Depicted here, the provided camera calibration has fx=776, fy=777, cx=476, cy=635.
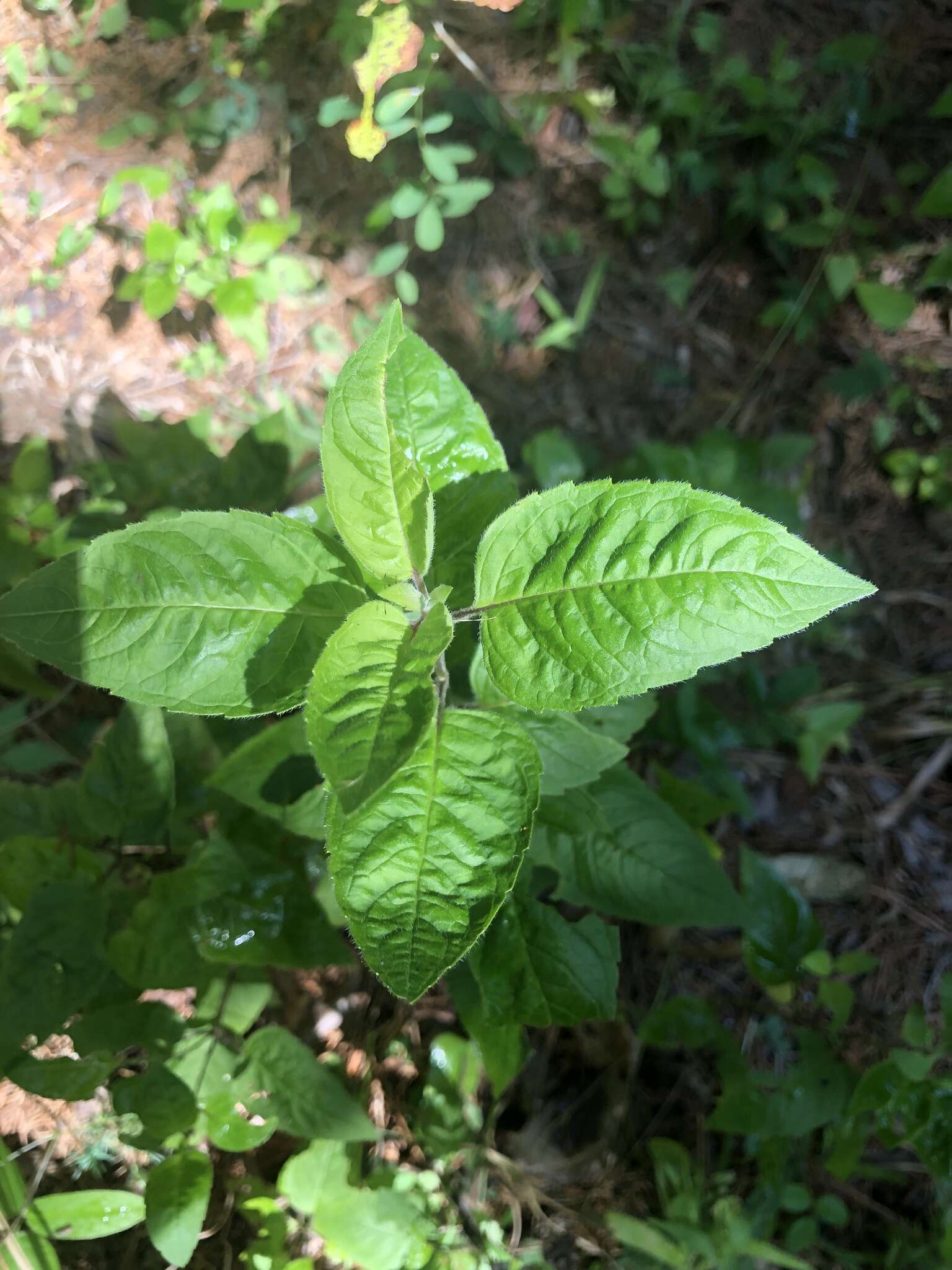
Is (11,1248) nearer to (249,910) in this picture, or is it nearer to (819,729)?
(249,910)

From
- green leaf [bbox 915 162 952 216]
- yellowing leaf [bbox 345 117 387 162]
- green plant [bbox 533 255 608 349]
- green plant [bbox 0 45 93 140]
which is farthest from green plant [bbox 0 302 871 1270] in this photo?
green leaf [bbox 915 162 952 216]

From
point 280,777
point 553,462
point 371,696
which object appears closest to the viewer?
point 371,696

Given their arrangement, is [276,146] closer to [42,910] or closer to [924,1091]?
[42,910]

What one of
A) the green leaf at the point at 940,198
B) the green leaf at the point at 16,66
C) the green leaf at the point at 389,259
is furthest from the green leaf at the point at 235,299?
the green leaf at the point at 940,198

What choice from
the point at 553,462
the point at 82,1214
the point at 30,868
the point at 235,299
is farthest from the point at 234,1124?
the point at 235,299

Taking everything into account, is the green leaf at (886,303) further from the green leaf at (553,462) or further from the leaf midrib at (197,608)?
the leaf midrib at (197,608)

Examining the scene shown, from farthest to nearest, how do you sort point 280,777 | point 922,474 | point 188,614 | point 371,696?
point 922,474, point 280,777, point 188,614, point 371,696

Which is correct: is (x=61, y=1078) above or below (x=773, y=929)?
above
